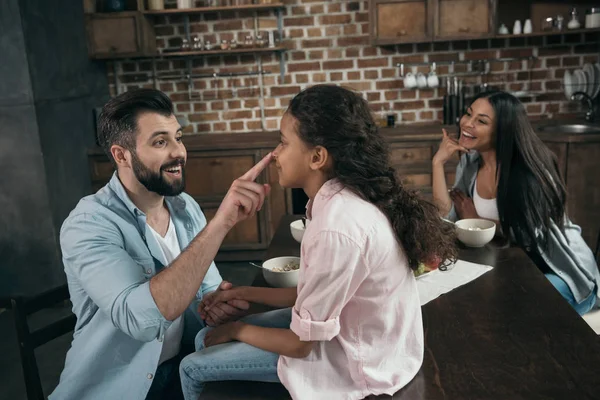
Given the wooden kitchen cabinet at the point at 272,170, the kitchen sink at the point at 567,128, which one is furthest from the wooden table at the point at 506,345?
the kitchen sink at the point at 567,128

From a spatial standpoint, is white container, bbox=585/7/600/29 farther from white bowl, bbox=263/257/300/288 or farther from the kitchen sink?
white bowl, bbox=263/257/300/288

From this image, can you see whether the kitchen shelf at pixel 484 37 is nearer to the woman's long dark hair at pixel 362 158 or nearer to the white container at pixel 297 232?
the white container at pixel 297 232

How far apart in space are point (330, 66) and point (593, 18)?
5.97 ft

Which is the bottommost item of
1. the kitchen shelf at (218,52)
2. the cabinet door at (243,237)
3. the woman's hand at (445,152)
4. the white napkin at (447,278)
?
the cabinet door at (243,237)

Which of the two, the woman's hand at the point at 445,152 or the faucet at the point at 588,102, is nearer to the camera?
the woman's hand at the point at 445,152

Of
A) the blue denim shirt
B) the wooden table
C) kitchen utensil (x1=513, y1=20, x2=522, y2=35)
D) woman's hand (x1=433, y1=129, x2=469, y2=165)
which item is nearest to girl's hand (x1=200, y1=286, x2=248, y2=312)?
the blue denim shirt

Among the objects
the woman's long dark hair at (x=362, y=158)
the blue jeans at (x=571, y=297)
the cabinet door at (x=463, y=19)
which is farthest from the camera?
the cabinet door at (x=463, y=19)

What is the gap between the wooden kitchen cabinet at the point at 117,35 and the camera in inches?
161

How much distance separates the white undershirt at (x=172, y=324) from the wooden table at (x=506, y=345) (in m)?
0.71

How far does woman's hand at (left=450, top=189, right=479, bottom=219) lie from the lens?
220cm

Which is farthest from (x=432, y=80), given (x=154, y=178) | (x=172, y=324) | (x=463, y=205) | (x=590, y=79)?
(x=172, y=324)

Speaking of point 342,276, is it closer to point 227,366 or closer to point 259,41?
point 227,366

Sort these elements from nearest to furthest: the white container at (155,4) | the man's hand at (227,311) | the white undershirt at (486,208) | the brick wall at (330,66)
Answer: the man's hand at (227,311)
the white undershirt at (486,208)
the white container at (155,4)
the brick wall at (330,66)

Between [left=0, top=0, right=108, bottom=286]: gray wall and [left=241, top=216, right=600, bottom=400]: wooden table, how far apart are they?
2765mm
